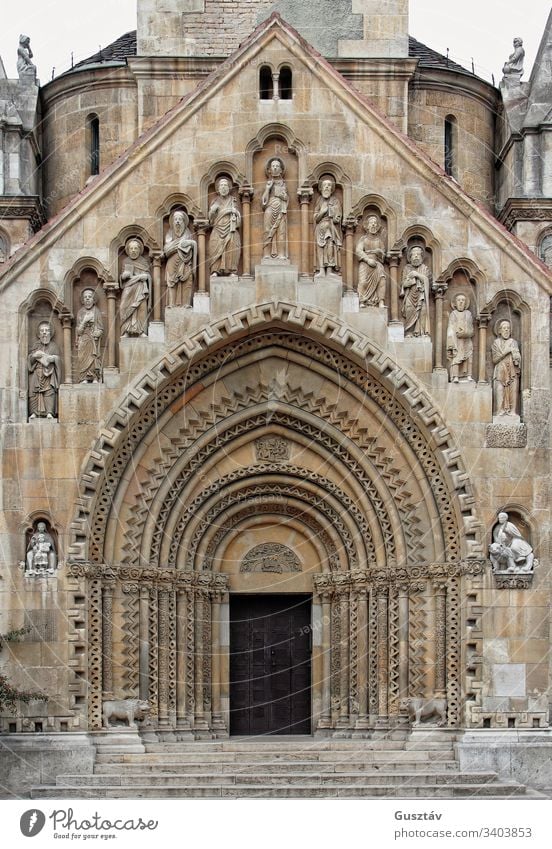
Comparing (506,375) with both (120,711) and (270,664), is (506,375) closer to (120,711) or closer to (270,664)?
(270,664)

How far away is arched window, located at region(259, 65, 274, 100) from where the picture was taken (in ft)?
85.7

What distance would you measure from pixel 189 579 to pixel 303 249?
5.10m

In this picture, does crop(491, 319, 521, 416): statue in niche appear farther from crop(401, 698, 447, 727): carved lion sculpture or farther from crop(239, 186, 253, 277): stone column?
crop(401, 698, 447, 727): carved lion sculpture

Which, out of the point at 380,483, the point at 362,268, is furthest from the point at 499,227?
the point at 380,483

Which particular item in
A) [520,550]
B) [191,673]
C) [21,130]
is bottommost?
[191,673]

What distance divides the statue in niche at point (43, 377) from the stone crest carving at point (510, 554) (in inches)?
255

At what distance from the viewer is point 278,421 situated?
26750mm

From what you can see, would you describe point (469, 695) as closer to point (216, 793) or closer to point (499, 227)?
point (216, 793)

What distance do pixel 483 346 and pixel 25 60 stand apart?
31.9ft

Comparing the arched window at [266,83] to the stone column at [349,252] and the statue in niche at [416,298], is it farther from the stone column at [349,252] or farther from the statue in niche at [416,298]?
the statue in niche at [416,298]

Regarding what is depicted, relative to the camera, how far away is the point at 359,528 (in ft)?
87.6

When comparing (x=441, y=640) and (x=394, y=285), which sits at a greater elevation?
(x=394, y=285)

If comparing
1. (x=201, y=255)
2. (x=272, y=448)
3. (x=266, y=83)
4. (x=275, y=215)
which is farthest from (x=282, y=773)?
(x=266, y=83)
